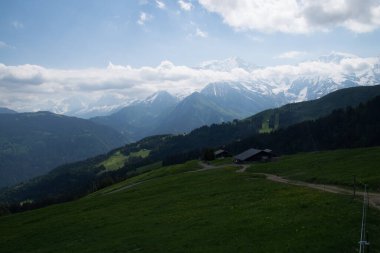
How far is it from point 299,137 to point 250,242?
175 m

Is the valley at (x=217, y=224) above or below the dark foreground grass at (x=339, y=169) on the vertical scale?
below

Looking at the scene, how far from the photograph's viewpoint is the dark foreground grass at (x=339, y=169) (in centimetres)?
5472

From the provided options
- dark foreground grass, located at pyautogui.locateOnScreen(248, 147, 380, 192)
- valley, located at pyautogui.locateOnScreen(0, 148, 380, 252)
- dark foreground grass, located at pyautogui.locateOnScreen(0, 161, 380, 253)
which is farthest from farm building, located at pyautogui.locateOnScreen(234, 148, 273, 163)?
dark foreground grass, located at pyautogui.locateOnScreen(0, 161, 380, 253)

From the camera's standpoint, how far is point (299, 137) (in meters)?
199

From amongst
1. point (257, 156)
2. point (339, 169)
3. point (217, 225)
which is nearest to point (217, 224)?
point (217, 225)

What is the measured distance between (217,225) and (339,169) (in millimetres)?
35902

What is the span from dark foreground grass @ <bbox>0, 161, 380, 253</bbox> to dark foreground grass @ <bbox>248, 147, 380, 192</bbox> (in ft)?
24.5

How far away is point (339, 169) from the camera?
66.2 metres

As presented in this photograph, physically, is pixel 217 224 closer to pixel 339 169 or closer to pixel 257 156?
pixel 339 169

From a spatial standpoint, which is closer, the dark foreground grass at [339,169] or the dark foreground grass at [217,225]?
the dark foreground grass at [217,225]

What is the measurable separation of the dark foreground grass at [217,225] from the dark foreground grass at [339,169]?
7480mm

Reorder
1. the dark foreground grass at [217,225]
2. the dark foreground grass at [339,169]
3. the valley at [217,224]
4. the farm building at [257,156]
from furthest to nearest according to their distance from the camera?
the farm building at [257,156] → the dark foreground grass at [339,169] → the valley at [217,224] → the dark foreground grass at [217,225]

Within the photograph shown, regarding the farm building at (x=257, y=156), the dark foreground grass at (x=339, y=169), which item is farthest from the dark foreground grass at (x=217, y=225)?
the farm building at (x=257, y=156)

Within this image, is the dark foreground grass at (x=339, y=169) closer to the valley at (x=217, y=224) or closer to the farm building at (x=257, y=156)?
the valley at (x=217, y=224)
